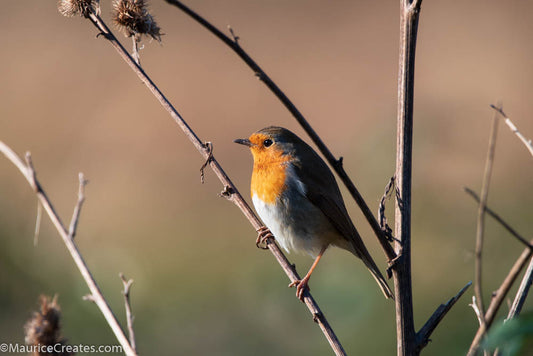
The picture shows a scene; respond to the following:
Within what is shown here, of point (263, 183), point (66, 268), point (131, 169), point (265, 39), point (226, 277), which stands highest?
point (265, 39)

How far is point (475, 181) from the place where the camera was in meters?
7.75

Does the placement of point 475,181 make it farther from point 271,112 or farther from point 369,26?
point 369,26

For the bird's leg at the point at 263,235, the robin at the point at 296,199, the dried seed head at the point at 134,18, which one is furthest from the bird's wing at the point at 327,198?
the dried seed head at the point at 134,18

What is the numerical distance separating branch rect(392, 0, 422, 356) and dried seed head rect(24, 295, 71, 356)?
31.8 inches

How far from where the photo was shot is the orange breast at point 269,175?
10.5ft

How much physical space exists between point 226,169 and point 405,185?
26.6 ft

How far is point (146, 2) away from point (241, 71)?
9.80 meters

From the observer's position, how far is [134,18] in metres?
2.56

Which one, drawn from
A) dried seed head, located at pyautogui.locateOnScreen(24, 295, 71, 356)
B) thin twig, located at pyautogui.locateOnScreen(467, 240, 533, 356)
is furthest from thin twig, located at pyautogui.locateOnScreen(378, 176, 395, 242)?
dried seed head, located at pyautogui.locateOnScreen(24, 295, 71, 356)

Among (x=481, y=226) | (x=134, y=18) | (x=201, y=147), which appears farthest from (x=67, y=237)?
(x=134, y=18)

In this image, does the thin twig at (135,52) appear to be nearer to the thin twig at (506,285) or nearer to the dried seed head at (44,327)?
the dried seed head at (44,327)

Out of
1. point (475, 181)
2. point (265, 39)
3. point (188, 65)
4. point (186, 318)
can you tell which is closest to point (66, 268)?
point (186, 318)

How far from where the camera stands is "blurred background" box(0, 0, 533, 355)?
4918 millimetres

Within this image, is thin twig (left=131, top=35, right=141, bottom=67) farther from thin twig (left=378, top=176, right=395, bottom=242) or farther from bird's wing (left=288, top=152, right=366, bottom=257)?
bird's wing (left=288, top=152, right=366, bottom=257)
